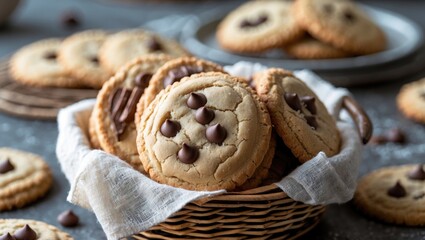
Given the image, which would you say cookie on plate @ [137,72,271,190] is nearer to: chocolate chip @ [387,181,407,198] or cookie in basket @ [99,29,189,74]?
chocolate chip @ [387,181,407,198]

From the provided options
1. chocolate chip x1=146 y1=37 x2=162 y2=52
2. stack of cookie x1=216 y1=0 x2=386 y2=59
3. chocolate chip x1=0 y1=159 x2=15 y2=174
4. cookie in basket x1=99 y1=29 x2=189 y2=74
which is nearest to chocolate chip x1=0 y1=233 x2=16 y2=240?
chocolate chip x1=0 y1=159 x2=15 y2=174

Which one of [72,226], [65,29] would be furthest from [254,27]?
[72,226]

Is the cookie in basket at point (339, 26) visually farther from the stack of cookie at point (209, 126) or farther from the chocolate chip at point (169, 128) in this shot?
the chocolate chip at point (169, 128)

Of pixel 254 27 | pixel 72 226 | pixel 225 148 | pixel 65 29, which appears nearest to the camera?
pixel 225 148

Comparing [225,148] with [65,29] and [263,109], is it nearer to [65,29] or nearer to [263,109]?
[263,109]

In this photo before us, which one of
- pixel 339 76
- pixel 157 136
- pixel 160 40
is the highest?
pixel 157 136

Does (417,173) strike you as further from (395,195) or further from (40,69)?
(40,69)
